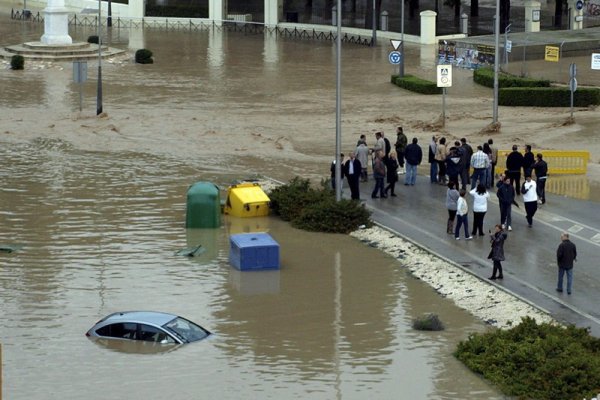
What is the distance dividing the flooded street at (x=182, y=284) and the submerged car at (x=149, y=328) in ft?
0.66

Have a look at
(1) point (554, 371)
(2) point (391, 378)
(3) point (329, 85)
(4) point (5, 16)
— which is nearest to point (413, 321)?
(2) point (391, 378)

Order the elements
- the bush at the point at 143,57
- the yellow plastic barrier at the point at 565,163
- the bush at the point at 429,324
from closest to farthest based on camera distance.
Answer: the bush at the point at 429,324
the yellow plastic barrier at the point at 565,163
the bush at the point at 143,57

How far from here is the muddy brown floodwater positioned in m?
21.4

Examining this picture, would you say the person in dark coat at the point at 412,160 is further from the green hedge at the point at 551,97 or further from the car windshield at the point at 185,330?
the green hedge at the point at 551,97

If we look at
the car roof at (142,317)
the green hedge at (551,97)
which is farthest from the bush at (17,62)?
the car roof at (142,317)

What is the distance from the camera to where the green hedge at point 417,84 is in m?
52.0

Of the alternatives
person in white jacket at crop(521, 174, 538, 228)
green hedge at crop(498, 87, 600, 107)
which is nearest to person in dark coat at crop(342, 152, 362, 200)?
person in white jacket at crop(521, 174, 538, 228)

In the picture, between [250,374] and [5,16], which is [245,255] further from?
[5,16]

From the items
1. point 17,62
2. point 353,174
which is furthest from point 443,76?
point 17,62

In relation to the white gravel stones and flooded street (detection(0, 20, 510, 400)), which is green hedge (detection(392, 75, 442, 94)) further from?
the white gravel stones

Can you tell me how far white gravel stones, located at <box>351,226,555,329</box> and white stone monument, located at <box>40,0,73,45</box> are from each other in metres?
34.9

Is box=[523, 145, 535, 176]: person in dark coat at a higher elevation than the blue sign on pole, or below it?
below

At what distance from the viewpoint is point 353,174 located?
32.5 m

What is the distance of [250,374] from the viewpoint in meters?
21.5
